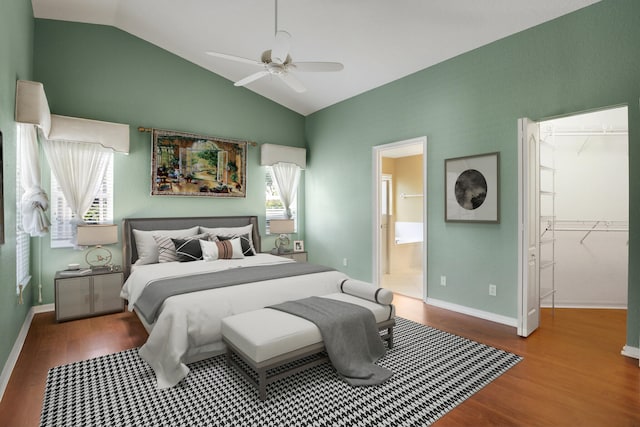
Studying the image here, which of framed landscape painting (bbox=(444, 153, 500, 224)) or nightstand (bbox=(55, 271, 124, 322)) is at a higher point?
framed landscape painting (bbox=(444, 153, 500, 224))

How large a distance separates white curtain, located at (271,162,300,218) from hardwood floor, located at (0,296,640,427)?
9.31 ft

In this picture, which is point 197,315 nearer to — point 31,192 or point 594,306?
point 31,192

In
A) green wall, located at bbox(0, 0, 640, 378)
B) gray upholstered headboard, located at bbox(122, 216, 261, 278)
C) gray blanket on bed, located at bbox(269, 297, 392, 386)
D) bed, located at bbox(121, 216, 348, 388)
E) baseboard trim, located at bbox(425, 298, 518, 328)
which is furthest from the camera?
gray upholstered headboard, located at bbox(122, 216, 261, 278)

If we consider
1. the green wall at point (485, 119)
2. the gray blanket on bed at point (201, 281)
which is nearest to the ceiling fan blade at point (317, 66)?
the green wall at point (485, 119)

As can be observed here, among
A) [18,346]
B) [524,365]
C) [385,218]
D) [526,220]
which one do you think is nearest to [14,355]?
[18,346]

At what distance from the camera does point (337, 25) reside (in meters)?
3.69

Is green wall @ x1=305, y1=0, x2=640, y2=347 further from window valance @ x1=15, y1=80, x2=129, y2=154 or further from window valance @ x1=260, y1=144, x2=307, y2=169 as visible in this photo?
window valance @ x1=15, y1=80, x2=129, y2=154

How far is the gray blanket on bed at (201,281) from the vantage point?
114 inches

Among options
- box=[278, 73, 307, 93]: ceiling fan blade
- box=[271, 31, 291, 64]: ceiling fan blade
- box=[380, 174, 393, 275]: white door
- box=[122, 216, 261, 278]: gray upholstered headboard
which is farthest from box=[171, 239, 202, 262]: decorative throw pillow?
box=[380, 174, 393, 275]: white door

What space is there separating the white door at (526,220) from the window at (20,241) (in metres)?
4.67

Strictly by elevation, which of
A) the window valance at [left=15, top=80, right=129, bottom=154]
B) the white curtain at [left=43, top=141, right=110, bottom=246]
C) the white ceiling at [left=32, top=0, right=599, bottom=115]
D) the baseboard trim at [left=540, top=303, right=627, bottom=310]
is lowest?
the baseboard trim at [left=540, top=303, right=627, bottom=310]

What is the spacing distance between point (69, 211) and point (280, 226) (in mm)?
2851

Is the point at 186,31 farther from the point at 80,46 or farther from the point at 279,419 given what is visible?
the point at 279,419

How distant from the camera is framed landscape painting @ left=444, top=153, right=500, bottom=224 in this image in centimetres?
372
